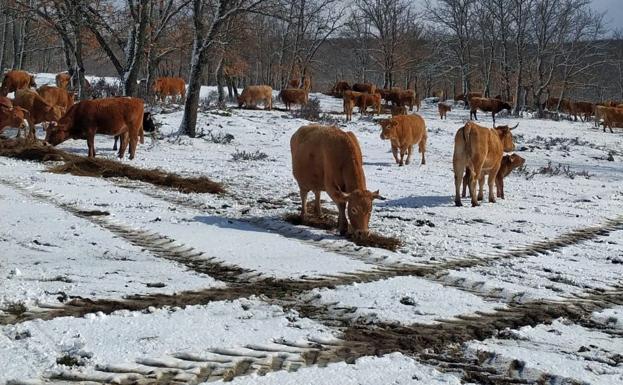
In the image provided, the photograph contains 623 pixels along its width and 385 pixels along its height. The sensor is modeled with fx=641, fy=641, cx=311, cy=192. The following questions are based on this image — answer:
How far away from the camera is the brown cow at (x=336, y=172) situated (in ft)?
25.0

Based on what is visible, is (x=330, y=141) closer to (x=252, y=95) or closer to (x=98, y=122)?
(x=98, y=122)

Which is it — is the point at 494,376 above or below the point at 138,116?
below

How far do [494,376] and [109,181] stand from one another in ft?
29.7

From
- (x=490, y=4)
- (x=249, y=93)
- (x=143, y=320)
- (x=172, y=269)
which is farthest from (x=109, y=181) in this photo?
(x=490, y=4)

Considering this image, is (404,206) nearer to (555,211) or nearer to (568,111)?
(555,211)

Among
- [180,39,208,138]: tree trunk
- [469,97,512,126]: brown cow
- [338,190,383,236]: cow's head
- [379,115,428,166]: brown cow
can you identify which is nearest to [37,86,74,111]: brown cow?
[180,39,208,138]: tree trunk

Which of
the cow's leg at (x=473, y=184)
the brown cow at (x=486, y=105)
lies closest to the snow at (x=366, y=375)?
the cow's leg at (x=473, y=184)

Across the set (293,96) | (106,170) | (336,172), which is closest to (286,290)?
(336,172)

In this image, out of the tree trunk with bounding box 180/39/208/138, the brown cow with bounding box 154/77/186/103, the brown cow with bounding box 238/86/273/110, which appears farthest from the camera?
the brown cow with bounding box 154/77/186/103

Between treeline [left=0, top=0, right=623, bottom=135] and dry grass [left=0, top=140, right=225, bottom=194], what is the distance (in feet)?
19.0

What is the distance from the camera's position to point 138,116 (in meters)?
15.6

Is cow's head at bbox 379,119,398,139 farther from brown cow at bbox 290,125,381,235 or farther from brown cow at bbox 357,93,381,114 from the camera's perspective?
brown cow at bbox 357,93,381,114

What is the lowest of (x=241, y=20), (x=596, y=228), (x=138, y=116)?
(x=596, y=228)

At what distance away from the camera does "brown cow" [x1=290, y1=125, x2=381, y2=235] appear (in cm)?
762
